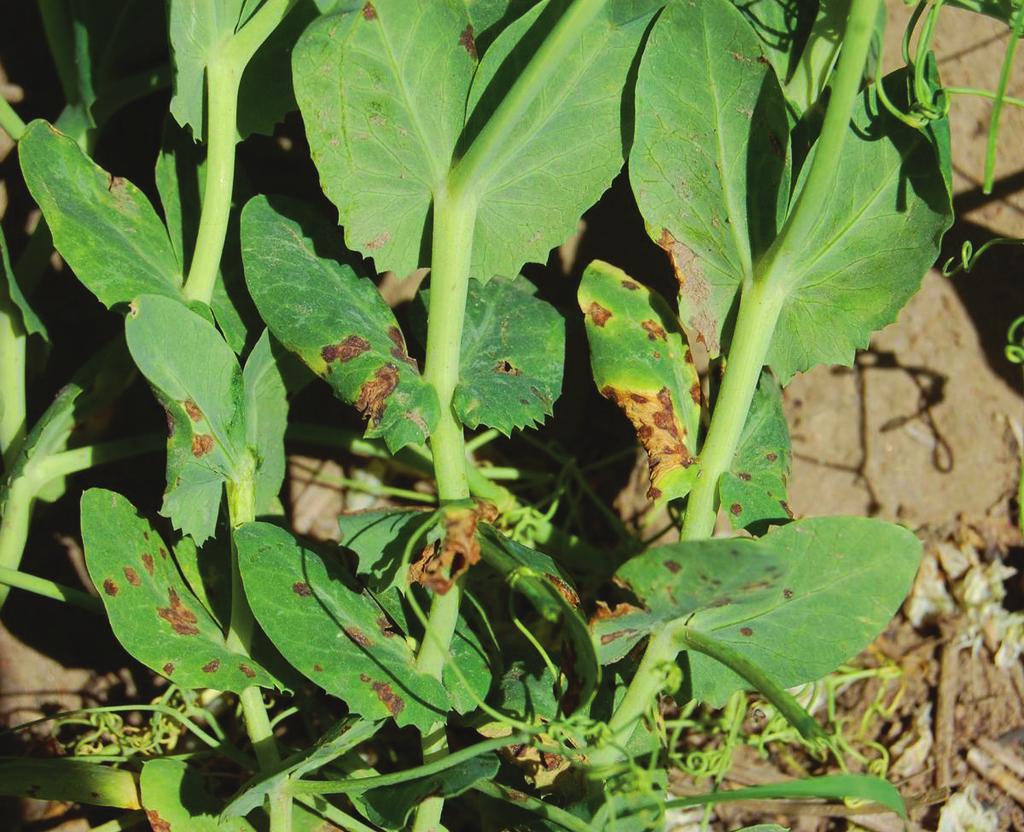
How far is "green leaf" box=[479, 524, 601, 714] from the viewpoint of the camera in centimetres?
71

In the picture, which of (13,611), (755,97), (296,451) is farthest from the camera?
(296,451)

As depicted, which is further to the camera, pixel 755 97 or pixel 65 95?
pixel 65 95

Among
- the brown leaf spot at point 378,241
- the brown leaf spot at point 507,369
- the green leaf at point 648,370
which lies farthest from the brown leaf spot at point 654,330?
the brown leaf spot at point 378,241

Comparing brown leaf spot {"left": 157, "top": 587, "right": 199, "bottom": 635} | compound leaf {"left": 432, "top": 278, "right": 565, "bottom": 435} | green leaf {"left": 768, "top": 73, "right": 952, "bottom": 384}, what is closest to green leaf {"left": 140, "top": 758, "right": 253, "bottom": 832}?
brown leaf spot {"left": 157, "top": 587, "right": 199, "bottom": 635}

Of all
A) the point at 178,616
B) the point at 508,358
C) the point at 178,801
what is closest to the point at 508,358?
the point at 508,358

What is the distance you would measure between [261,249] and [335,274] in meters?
0.06

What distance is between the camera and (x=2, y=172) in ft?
3.28

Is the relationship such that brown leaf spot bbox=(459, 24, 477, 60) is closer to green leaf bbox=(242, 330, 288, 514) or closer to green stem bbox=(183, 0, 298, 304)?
green stem bbox=(183, 0, 298, 304)

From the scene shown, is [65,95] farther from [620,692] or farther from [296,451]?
[620,692]

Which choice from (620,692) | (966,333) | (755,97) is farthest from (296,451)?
(966,333)

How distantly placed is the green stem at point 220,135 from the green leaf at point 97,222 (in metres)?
0.03

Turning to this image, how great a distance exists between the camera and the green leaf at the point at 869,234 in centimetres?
79

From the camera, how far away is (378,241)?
801 millimetres

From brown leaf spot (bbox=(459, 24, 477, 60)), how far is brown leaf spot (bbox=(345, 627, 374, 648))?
417 millimetres
